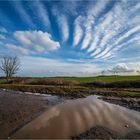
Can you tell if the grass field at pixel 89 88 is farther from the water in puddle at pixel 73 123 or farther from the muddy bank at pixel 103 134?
the muddy bank at pixel 103 134

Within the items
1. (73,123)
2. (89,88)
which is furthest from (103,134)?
(89,88)

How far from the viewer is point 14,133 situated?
12.2 m

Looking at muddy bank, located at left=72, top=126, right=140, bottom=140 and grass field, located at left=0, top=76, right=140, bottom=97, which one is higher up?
grass field, located at left=0, top=76, right=140, bottom=97

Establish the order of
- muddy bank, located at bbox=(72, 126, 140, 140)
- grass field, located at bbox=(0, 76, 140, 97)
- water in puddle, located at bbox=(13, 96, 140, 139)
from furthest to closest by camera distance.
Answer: grass field, located at bbox=(0, 76, 140, 97)
water in puddle, located at bbox=(13, 96, 140, 139)
muddy bank, located at bbox=(72, 126, 140, 140)

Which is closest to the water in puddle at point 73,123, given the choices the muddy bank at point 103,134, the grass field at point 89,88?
the muddy bank at point 103,134

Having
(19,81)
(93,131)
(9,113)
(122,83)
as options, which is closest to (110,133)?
(93,131)

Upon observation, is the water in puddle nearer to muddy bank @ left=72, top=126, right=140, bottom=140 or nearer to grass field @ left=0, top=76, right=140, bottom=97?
muddy bank @ left=72, top=126, right=140, bottom=140

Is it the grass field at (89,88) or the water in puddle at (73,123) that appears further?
the grass field at (89,88)

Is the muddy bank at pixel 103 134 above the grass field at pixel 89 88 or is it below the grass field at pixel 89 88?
below

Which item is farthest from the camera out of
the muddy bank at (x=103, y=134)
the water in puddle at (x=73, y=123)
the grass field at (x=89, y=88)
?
the grass field at (x=89, y=88)

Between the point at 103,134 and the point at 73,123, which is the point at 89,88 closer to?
the point at 73,123

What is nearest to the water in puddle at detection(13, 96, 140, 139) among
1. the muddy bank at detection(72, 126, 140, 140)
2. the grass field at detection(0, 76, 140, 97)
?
the muddy bank at detection(72, 126, 140, 140)

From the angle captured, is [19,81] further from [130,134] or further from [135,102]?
[130,134]

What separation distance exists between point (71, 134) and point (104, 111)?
741cm
